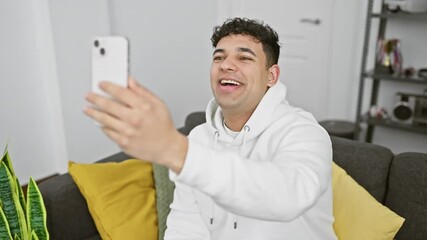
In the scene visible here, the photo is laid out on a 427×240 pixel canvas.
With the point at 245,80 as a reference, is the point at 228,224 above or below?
below

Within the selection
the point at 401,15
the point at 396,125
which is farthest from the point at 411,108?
the point at 401,15

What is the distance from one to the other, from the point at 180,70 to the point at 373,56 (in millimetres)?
1717

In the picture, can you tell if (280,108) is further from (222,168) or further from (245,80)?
(222,168)

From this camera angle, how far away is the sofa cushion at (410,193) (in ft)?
5.15

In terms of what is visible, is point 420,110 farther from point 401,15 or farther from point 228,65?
point 228,65

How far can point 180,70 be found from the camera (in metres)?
4.05

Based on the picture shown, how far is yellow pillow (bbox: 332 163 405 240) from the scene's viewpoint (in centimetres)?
153

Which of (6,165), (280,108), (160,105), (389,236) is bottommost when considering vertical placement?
(389,236)

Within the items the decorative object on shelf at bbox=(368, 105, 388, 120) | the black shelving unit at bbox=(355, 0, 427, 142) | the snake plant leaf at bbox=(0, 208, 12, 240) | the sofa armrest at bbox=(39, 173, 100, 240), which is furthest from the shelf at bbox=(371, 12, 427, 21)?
the snake plant leaf at bbox=(0, 208, 12, 240)

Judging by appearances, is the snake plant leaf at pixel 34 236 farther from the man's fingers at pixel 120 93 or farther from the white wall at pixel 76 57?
the white wall at pixel 76 57

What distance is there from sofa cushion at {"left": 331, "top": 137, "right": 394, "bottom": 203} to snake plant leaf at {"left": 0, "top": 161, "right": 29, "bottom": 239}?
3.97 ft

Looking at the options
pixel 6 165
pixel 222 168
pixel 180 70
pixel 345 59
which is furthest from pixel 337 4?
pixel 222 168

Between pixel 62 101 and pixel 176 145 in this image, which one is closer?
pixel 176 145

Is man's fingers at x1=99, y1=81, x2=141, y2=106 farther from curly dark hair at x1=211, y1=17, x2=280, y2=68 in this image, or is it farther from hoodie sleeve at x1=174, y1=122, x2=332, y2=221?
curly dark hair at x1=211, y1=17, x2=280, y2=68
